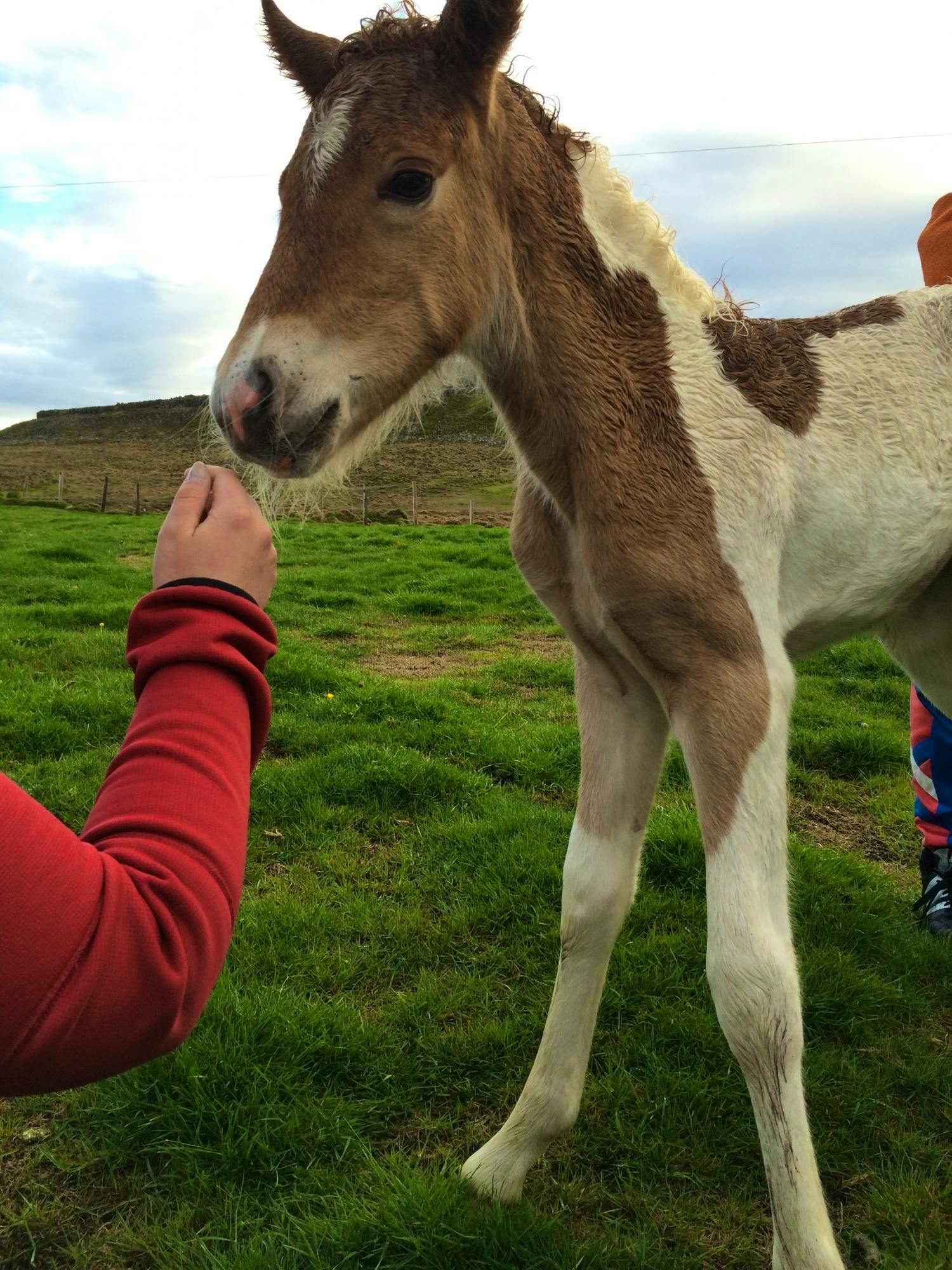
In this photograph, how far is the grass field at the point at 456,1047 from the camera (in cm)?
220

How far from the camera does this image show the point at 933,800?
12.5ft

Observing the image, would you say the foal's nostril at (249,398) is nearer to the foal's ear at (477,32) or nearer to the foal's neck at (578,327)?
the foal's neck at (578,327)

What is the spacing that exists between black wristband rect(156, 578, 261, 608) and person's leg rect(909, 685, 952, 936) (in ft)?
10.9

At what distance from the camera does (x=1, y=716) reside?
5.35m

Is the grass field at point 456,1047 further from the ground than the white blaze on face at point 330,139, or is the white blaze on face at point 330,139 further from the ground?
the white blaze on face at point 330,139

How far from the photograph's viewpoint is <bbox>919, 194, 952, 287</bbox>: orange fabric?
3.23 m

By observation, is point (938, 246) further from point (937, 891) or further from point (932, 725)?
point (937, 891)

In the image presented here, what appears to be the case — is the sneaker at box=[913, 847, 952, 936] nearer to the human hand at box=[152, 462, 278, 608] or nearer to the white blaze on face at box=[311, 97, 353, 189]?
the human hand at box=[152, 462, 278, 608]

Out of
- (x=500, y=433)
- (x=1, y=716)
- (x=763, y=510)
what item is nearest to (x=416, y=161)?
(x=500, y=433)

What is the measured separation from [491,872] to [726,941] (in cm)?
188

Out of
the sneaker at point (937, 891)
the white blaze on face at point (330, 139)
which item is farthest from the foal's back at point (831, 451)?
the sneaker at point (937, 891)

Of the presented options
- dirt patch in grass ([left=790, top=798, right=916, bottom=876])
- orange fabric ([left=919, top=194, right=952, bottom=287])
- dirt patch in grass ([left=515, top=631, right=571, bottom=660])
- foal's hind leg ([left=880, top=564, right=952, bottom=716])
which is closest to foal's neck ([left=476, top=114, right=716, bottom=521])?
foal's hind leg ([left=880, top=564, right=952, bottom=716])

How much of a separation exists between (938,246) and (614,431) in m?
2.07

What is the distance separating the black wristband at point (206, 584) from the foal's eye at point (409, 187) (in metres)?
1.22
